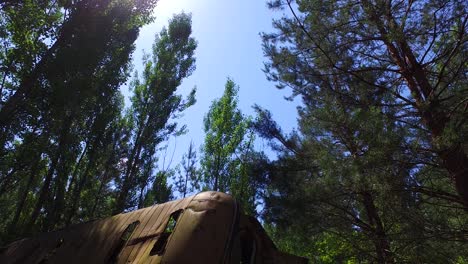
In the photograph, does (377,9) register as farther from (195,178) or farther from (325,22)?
(195,178)

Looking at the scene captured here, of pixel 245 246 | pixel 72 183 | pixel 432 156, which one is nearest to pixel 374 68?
pixel 432 156

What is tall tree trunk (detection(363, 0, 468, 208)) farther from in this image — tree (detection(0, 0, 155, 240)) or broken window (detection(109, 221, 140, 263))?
tree (detection(0, 0, 155, 240))

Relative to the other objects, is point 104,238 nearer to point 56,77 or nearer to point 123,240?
point 123,240

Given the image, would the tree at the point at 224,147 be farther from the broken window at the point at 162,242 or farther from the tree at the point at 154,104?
the broken window at the point at 162,242

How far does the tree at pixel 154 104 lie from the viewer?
17625 millimetres

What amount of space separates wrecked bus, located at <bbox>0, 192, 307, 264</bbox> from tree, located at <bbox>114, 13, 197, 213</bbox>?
1237cm

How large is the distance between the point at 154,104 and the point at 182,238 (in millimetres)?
15421

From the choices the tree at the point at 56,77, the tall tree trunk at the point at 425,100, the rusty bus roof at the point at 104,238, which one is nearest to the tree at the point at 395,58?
the tall tree trunk at the point at 425,100

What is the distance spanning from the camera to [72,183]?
16469 millimetres

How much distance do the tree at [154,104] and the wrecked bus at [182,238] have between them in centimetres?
1237

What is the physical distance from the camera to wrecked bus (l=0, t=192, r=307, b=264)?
3.41 m

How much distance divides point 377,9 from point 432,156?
2.81 meters

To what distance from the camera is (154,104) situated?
18281mm

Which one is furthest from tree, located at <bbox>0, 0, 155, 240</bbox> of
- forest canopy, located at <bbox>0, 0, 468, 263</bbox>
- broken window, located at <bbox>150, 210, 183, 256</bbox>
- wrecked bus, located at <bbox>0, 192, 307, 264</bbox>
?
broken window, located at <bbox>150, 210, 183, 256</bbox>
